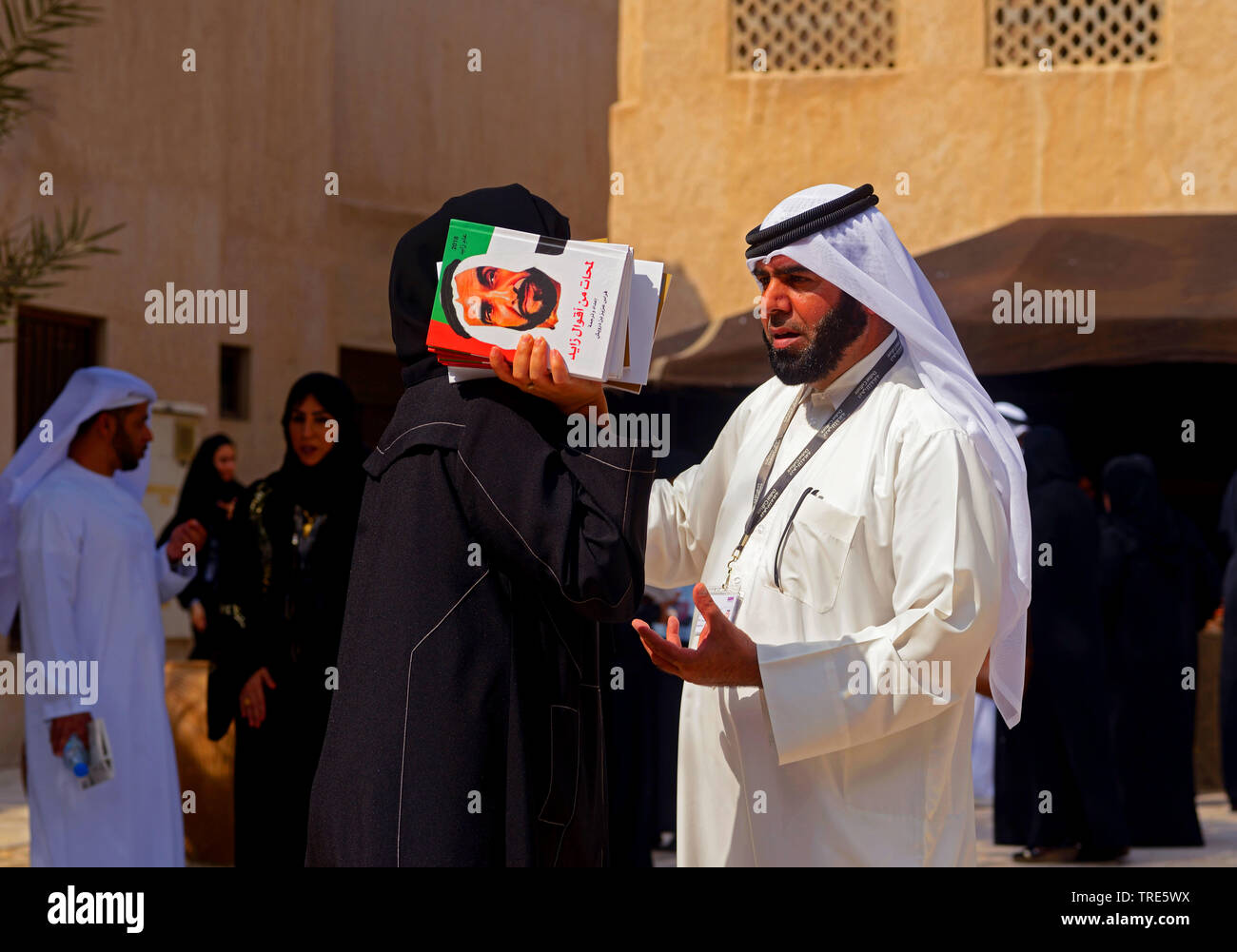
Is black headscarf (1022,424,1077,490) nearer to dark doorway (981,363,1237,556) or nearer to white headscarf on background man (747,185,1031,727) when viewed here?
dark doorway (981,363,1237,556)

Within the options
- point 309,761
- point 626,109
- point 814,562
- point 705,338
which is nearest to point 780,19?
point 626,109

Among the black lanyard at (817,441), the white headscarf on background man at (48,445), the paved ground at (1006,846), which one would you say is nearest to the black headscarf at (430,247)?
the black lanyard at (817,441)

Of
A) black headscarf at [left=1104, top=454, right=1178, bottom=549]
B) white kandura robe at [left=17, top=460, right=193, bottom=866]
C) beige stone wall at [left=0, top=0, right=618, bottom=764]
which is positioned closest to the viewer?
white kandura robe at [left=17, top=460, right=193, bottom=866]

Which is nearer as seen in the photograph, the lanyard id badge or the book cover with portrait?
the book cover with portrait

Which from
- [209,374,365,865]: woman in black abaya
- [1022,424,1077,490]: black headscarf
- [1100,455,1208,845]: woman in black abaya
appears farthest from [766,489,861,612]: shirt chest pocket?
[1100,455,1208,845]: woman in black abaya

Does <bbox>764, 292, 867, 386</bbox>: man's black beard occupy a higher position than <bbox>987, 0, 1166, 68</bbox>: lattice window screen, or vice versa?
<bbox>987, 0, 1166, 68</bbox>: lattice window screen

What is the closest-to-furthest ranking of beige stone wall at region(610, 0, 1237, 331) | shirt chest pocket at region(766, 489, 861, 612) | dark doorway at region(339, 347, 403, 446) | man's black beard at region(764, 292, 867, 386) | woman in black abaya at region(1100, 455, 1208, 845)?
shirt chest pocket at region(766, 489, 861, 612) → man's black beard at region(764, 292, 867, 386) → woman in black abaya at region(1100, 455, 1208, 845) → beige stone wall at region(610, 0, 1237, 331) → dark doorway at region(339, 347, 403, 446)

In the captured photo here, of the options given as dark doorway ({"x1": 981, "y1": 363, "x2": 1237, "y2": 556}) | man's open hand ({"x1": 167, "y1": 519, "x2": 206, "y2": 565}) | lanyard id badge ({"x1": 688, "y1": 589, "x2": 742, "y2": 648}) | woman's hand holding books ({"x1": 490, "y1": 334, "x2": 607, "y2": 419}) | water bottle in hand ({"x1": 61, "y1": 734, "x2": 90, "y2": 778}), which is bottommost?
water bottle in hand ({"x1": 61, "y1": 734, "x2": 90, "y2": 778})

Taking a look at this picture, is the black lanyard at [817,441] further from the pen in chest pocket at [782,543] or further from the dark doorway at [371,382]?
the dark doorway at [371,382]

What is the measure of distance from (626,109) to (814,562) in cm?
797

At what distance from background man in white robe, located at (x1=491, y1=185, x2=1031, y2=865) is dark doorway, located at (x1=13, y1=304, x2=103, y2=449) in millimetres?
8248

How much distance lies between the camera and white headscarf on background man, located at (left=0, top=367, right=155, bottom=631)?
5.25 m
